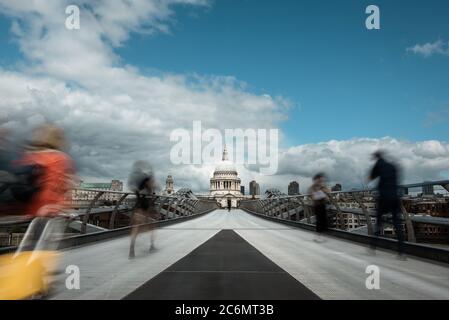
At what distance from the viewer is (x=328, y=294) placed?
4.72 meters

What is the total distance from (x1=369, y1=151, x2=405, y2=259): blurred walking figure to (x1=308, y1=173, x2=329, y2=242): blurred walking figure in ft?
11.9

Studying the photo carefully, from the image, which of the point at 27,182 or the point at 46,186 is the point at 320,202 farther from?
the point at 27,182

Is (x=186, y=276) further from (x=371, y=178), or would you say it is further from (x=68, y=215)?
(x=371, y=178)

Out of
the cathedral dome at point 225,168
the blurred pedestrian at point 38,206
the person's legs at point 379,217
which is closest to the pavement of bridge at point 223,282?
the blurred pedestrian at point 38,206

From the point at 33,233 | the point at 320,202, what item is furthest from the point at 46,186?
the point at 320,202

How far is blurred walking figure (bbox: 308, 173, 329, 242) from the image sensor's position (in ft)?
38.8

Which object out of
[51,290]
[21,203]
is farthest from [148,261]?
[21,203]

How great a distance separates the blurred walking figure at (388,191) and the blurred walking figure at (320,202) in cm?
363

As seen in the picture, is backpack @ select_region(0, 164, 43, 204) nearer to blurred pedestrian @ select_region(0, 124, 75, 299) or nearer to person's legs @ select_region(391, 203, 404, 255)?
blurred pedestrian @ select_region(0, 124, 75, 299)

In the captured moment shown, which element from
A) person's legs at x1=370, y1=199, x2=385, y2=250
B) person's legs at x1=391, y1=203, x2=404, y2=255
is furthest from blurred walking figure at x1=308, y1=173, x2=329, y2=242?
person's legs at x1=391, y1=203, x2=404, y2=255

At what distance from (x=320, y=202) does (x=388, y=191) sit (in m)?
A: 4.27

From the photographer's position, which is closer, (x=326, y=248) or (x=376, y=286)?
(x=376, y=286)

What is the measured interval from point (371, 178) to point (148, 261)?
15.5ft
